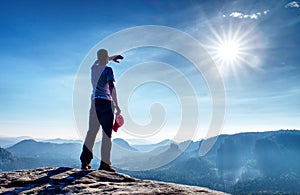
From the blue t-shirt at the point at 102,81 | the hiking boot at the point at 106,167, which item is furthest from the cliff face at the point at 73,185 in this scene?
the blue t-shirt at the point at 102,81

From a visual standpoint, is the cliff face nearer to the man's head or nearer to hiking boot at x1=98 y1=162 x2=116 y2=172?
hiking boot at x1=98 y1=162 x2=116 y2=172

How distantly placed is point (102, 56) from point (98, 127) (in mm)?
2768

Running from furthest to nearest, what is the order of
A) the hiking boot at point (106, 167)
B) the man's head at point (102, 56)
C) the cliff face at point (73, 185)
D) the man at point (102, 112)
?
the man's head at point (102, 56) < the man at point (102, 112) < the hiking boot at point (106, 167) < the cliff face at point (73, 185)

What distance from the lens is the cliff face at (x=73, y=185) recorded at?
5.35 meters

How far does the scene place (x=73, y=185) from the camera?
572 cm

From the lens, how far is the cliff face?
5.35 m

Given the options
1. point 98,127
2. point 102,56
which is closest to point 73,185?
point 98,127

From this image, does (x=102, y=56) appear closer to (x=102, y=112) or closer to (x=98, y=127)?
(x=102, y=112)

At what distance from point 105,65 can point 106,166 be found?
151 inches

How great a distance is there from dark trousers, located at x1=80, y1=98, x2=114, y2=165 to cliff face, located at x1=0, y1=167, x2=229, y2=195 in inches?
54.9

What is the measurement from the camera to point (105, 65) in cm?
891

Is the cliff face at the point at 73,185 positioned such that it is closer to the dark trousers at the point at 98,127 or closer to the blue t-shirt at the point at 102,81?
the dark trousers at the point at 98,127

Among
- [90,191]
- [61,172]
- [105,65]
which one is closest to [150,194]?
[90,191]

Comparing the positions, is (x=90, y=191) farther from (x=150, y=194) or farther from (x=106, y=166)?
(x=106, y=166)
